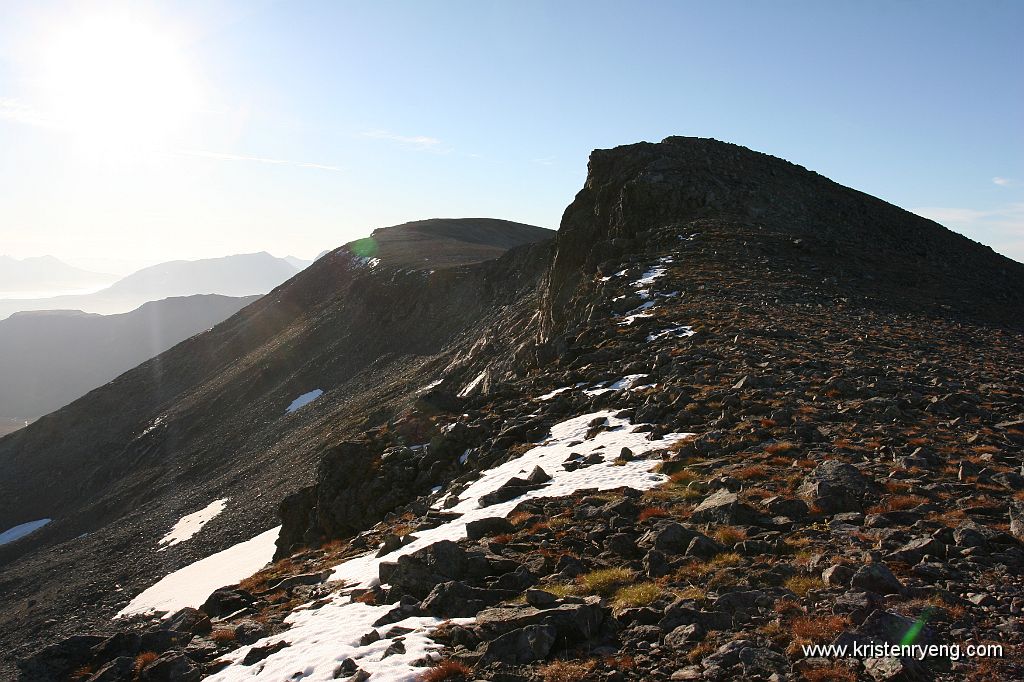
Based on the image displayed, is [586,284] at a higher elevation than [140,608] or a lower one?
higher

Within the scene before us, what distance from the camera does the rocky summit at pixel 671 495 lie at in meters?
7.64

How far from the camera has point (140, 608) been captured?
4172cm

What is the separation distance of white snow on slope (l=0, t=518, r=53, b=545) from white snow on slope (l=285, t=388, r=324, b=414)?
40592 mm

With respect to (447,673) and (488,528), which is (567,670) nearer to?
(447,673)

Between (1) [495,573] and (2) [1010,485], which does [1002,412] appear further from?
(1) [495,573]

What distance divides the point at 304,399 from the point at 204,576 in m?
41.5

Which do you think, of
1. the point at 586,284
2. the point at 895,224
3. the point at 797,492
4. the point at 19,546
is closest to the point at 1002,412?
the point at 797,492

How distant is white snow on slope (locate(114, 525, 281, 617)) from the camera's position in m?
37.8

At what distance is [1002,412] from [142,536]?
2654 inches

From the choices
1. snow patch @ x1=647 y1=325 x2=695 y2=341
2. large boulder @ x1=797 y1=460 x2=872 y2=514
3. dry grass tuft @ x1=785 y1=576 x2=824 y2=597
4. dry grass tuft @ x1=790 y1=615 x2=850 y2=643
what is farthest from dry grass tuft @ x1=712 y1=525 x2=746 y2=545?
snow patch @ x1=647 y1=325 x2=695 y2=341

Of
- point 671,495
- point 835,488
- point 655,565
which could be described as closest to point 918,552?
point 835,488

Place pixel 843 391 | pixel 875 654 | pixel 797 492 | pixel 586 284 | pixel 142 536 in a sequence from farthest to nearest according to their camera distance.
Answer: pixel 142 536 < pixel 586 284 < pixel 843 391 < pixel 797 492 < pixel 875 654

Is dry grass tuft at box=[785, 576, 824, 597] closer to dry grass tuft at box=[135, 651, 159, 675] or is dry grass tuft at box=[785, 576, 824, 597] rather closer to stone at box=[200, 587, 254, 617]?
dry grass tuft at box=[135, 651, 159, 675]

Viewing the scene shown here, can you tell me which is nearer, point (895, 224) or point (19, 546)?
point (895, 224)
